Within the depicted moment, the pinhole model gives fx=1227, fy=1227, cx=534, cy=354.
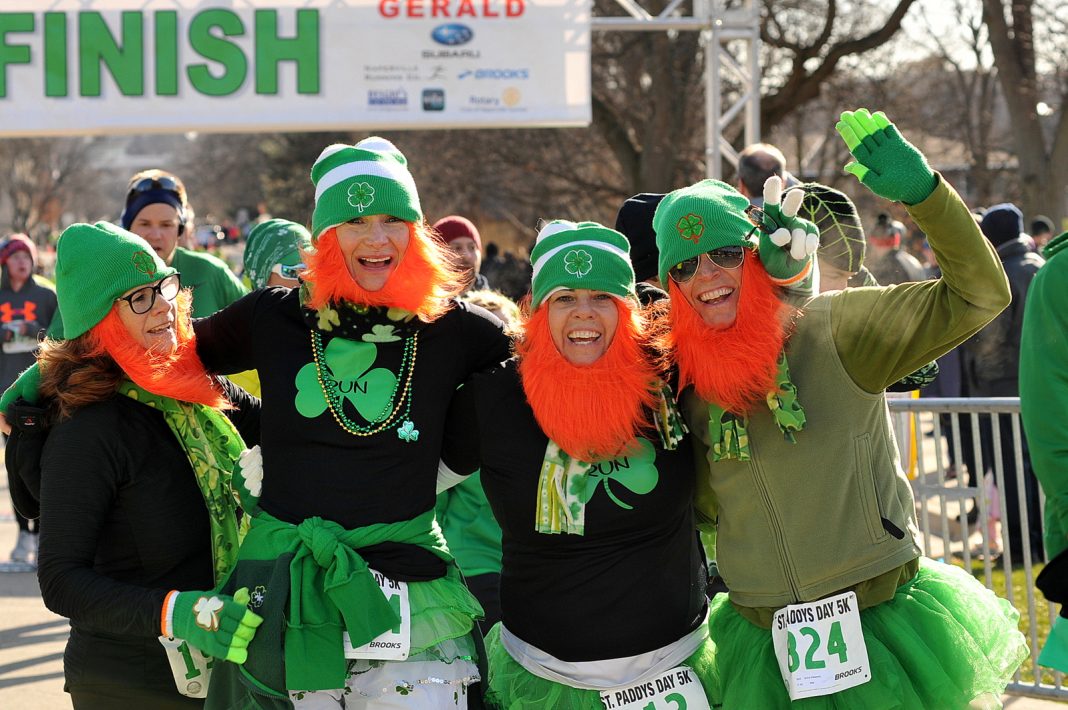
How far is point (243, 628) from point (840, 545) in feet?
4.43

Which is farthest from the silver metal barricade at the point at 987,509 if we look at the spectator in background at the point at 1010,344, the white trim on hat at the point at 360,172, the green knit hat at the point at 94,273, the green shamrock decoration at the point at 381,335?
the green knit hat at the point at 94,273

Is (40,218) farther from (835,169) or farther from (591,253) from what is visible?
(591,253)

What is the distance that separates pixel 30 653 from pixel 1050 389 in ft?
16.3

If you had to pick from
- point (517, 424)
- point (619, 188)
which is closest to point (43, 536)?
point (517, 424)

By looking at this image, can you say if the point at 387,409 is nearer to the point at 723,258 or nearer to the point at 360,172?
the point at 360,172

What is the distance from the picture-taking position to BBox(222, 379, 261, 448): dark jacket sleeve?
3.42 metres

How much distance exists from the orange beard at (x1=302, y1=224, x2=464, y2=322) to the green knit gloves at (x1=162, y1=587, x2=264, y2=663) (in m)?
0.79

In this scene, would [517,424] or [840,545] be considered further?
[517,424]

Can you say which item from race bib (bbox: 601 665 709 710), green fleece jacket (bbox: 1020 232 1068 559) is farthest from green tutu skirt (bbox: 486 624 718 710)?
green fleece jacket (bbox: 1020 232 1068 559)

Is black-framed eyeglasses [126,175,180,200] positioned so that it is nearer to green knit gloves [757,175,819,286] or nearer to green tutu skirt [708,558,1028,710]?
green knit gloves [757,175,819,286]

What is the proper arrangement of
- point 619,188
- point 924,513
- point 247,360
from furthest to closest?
point 619,188
point 924,513
point 247,360

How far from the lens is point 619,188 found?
19.1 metres

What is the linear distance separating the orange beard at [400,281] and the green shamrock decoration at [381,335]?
2.4 inches

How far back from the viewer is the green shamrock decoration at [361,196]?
Result: 3.05m
